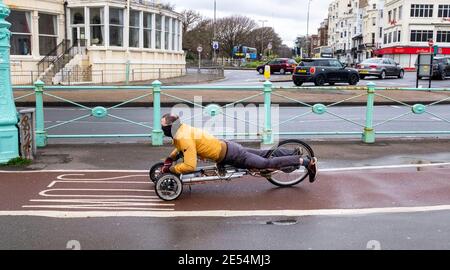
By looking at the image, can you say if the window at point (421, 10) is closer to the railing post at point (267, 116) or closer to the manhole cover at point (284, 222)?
the railing post at point (267, 116)

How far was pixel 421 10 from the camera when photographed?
72.0m

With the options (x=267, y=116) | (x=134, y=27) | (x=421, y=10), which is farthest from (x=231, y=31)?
(x=267, y=116)

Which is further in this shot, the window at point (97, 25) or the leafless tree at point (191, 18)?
the leafless tree at point (191, 18)

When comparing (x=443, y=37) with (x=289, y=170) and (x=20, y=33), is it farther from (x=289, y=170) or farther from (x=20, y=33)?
(x=289, y=170)

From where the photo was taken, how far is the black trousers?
20.6ft

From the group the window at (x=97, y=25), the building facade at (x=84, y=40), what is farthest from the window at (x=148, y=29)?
the window at (x=97, y=25)

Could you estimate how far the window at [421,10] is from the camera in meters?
71.7

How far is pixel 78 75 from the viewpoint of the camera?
3128 centimetres

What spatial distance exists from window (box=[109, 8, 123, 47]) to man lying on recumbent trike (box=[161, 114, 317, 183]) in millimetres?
28355

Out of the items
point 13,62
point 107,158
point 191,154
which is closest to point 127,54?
point 13,62

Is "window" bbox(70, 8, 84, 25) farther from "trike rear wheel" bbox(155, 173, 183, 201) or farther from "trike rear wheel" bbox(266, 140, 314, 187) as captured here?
"trike rear wheel" bbox(155, 173, 183, 201)

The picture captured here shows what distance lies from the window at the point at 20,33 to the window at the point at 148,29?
28.9 feet

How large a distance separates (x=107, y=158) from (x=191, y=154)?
10.1ft
